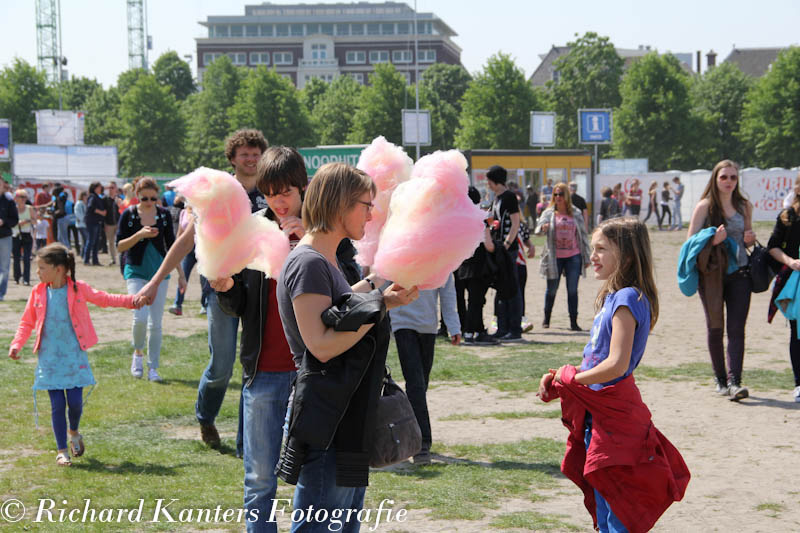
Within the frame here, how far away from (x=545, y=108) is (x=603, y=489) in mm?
67279

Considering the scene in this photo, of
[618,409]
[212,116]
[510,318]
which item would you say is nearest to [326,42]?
[212,116]

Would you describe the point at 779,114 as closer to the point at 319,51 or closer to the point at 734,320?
the point at 734,320

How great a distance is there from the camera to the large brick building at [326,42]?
14225cm

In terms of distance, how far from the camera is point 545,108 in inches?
2729

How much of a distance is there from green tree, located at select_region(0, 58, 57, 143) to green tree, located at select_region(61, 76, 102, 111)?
67.4 ft

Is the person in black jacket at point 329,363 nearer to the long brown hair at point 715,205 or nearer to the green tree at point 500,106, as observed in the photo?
the long brown hair at point 715,205

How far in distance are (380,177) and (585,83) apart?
77182 mm

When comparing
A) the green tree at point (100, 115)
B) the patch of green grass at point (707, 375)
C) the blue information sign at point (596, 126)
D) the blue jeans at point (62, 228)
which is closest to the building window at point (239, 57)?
the green tree at point (100, 115)

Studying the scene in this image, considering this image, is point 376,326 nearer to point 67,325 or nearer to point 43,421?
point 67,325

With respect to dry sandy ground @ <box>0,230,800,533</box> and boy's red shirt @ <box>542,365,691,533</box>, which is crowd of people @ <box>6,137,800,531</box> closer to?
boy's red shirt @ <box>542,365,691,533</box>

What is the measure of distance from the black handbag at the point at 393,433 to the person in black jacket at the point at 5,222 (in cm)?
1445

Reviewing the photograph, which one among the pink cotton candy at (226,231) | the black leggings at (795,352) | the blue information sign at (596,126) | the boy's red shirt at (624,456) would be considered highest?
the blue information sign at (596,126)

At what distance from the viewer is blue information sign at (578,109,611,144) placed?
1950 inches

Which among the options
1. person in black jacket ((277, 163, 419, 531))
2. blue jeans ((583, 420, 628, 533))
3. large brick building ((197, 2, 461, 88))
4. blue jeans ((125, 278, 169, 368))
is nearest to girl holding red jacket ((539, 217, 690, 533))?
blue jeans ((583, 420, 628, 533))
